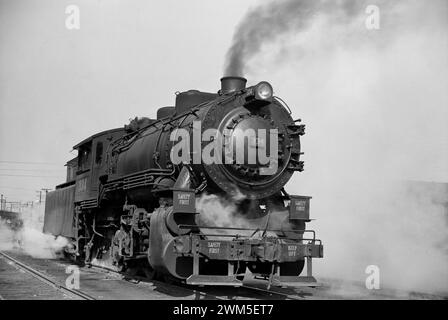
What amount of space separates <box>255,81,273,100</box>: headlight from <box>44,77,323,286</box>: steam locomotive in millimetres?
17

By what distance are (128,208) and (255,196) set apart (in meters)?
3.09

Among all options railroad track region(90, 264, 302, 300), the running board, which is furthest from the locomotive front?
railroad track region(90, 264, 302, 300)

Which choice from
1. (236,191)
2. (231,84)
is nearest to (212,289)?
(236,191)

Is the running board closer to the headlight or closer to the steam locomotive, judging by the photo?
the steam locomotive

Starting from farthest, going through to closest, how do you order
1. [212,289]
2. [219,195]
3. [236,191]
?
[212,289]
[219,195]
[236,191]

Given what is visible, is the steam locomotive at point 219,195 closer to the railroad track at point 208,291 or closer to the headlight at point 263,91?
the headlight at point 263,91

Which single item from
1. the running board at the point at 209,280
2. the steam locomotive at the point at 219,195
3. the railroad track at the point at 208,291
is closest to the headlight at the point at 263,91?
the steam locomotive at the point at 219,195

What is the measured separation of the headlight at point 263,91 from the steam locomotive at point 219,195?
2 centimetres

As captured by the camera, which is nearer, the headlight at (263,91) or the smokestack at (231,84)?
the headlight at (263,91)

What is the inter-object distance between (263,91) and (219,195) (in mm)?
1920

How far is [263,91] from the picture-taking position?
29.8 feet

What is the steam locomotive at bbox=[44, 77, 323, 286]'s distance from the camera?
330 inches

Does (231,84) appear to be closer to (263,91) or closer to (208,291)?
(263,91)

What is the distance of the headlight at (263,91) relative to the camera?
9039 mm
